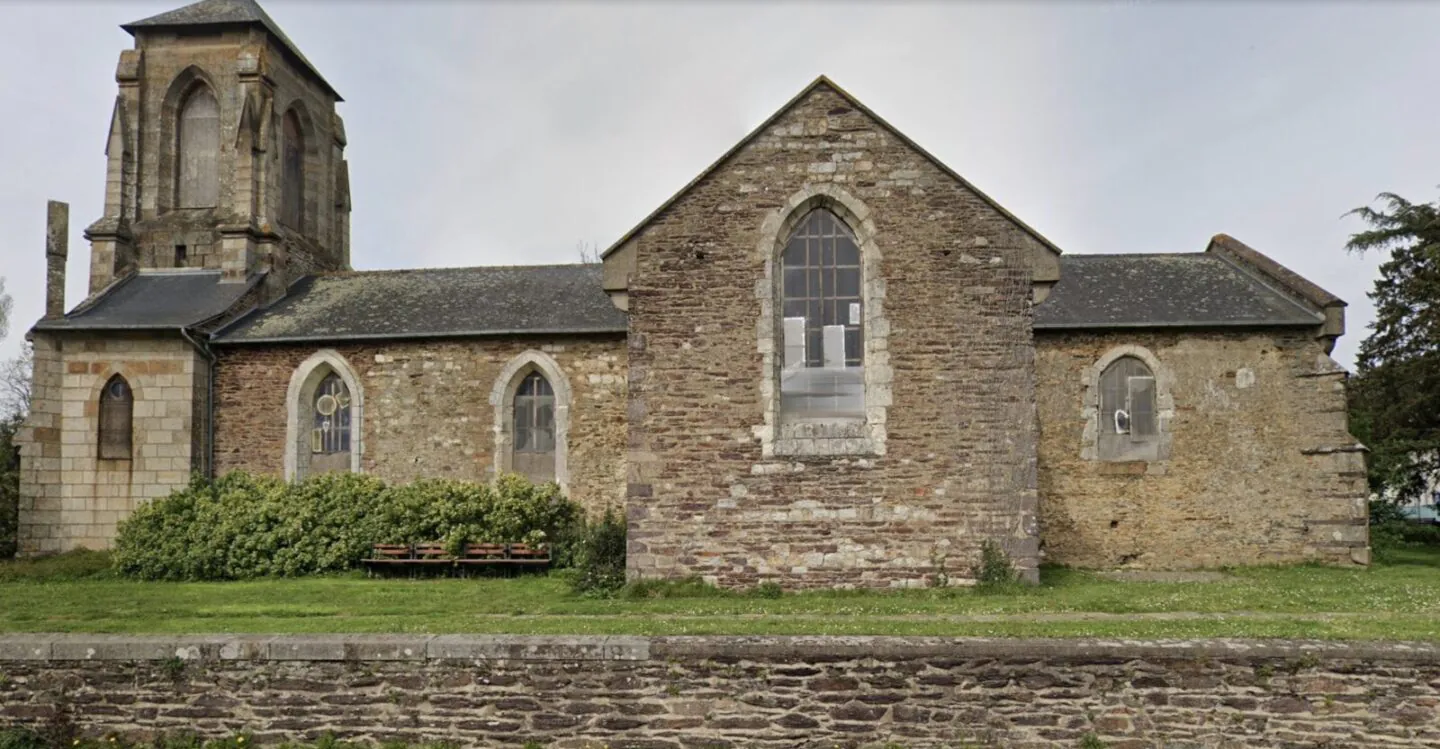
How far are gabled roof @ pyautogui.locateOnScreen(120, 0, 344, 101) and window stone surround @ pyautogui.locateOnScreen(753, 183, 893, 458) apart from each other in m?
16.9

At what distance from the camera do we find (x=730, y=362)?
14320 millimetres

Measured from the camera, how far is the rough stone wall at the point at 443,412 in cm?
1945

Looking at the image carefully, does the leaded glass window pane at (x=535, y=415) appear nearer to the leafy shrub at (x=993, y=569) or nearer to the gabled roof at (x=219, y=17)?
the leafy shrub at (x=993, y=569)

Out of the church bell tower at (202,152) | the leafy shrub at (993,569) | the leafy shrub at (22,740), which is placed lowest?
the leafy shrub at (22,740)

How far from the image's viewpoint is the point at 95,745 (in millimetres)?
8953

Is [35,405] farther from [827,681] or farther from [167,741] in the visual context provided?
[827,681]

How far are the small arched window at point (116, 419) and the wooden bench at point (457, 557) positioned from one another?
6.31 meters

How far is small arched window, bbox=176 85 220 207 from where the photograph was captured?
80.7 feet

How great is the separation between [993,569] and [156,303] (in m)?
18.7

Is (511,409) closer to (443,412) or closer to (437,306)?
(443,412)

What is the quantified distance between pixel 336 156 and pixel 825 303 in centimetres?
1911

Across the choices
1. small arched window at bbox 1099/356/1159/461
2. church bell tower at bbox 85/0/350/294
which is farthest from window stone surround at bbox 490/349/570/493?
small arched window at bbox 1099/356/1159/461

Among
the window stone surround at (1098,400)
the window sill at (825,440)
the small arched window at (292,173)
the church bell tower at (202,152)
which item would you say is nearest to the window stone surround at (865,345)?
the window sill at (825,440)

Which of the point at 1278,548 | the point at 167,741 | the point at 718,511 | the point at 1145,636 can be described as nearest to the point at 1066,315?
the point at 1278,548
